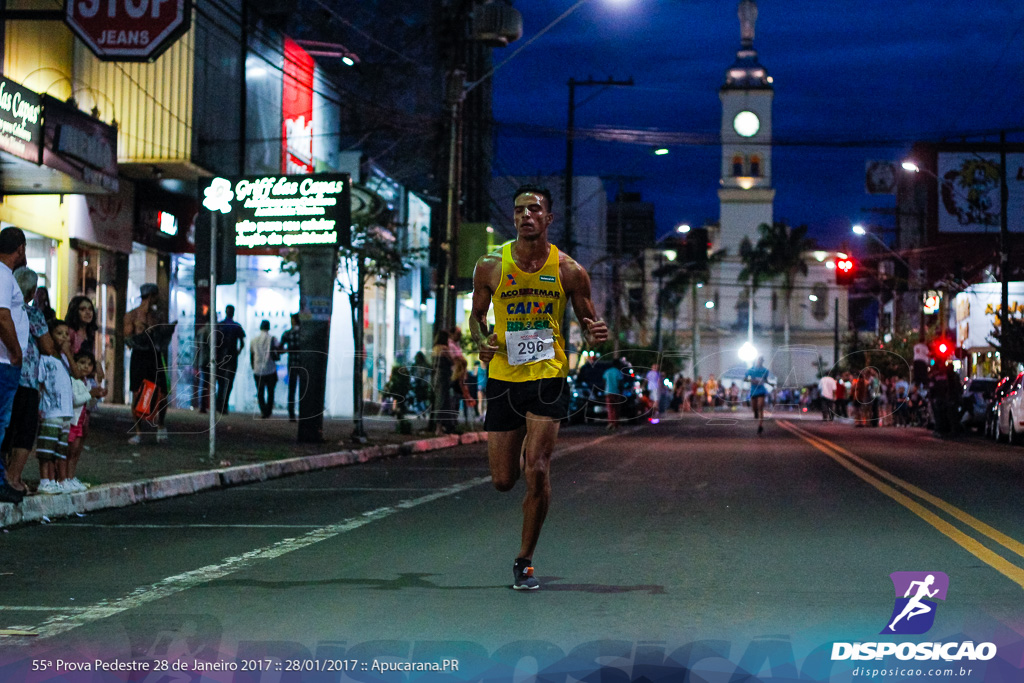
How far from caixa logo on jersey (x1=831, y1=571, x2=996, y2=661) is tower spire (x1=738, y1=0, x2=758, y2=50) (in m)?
115

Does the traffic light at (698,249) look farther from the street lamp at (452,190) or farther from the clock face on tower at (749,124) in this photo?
the street lamp at (452,190)

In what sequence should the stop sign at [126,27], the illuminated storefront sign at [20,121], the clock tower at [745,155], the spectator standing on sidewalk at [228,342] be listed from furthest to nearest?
the clock tower at [745,155] < the spectator standing on sidewalk at [228,342] < the stop sign at [126,27] < the illuminated storefront sign at [20,121]

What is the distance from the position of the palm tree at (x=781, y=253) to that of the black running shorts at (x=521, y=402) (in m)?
106

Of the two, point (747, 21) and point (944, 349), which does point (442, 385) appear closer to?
point (944, 349)

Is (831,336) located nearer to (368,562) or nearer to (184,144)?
(184,144)

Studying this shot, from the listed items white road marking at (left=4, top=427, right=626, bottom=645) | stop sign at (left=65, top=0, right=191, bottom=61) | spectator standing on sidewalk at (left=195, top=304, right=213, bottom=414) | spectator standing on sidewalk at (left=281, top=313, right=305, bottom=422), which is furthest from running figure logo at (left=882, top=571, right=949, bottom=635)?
spectator standing on sidewalk at (left=195, top=304, right=213, bottom=414)

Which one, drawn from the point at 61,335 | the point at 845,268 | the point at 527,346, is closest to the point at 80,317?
the point at 61,335

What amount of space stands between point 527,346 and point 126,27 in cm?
1610

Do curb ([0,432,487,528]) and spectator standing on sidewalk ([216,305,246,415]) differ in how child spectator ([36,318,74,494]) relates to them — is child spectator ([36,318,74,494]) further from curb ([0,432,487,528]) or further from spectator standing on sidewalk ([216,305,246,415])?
spectator standing on sidewalk ([216,305,246,415])

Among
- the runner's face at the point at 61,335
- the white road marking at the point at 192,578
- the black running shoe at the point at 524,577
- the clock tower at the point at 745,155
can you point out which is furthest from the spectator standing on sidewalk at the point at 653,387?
the clock tower at the point at 745,155

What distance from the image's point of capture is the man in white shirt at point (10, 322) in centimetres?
971

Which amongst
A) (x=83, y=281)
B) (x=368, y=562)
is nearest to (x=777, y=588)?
(x=368, y=562)

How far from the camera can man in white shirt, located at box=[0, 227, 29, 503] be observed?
971cm

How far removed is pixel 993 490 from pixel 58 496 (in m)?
9.14
